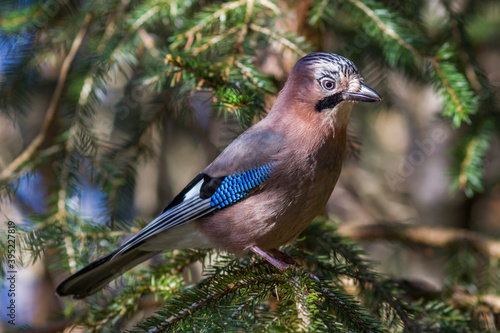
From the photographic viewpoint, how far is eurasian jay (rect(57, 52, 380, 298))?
238cm

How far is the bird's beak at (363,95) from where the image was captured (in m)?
2.33

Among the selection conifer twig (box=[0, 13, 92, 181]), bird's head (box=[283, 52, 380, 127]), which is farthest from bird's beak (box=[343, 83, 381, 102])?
conifer twig (box=[0, 13, 92, 181])

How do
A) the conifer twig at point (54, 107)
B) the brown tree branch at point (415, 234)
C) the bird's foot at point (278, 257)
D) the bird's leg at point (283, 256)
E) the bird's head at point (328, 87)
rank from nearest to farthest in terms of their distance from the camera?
the bird's foot at point (278, 257) < the bird's head at point (328, 87) < the bird's leg at point (283, 256) < the conifer twig at point (54, 107) < the brown tree branch at point (415, 234)

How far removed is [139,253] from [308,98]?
3.92ft

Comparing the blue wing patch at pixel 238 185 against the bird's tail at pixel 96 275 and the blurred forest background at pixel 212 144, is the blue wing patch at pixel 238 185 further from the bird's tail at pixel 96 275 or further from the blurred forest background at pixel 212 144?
the bird's tail at pixel 96 275

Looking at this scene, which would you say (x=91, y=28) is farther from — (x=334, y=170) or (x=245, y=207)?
(x=334, y=170)

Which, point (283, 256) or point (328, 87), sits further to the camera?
point (283, 256)

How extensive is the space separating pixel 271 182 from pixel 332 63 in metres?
0.63

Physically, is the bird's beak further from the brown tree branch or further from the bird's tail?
the bird's tail

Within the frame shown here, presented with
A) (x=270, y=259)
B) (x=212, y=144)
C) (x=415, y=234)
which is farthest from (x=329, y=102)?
(x=212, y=144)

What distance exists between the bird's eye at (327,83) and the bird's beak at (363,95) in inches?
2.9

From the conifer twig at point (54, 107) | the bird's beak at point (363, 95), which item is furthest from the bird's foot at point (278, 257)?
the conifer twig at point (54, 107)

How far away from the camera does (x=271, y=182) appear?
2395 millimetres

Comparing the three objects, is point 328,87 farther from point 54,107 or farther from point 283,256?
point 54,107
